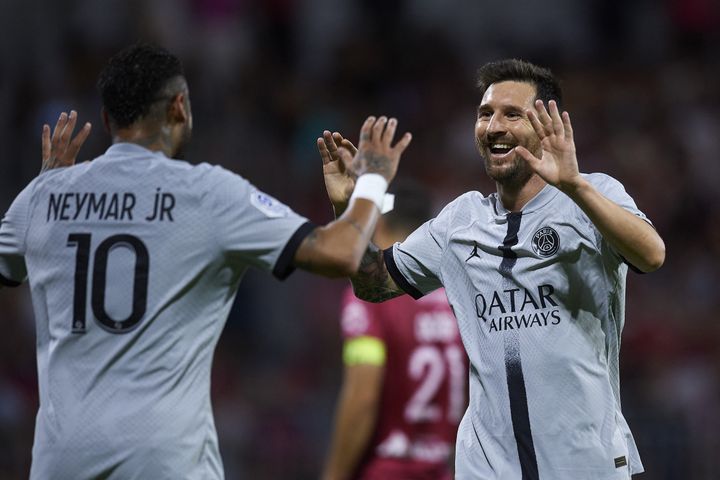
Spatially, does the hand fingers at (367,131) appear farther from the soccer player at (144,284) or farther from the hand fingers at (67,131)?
the hand fingers at (67,131)

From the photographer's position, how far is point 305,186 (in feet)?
40.2

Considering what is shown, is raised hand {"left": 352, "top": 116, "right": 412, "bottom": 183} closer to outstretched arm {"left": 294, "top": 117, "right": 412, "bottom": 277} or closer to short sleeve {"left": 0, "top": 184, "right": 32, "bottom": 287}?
outstretched arm {"left": 294, "top": 117, "right": 412, "bottom": 277}

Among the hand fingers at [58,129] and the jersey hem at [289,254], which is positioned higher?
the hand fingers at [58,129]

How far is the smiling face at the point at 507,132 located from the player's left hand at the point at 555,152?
0.39 m

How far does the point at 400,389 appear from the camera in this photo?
6.98 m

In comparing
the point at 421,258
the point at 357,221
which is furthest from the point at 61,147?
the point at 421,258

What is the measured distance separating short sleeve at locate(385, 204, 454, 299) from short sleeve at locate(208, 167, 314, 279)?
3.21 feet

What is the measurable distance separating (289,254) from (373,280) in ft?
3.35

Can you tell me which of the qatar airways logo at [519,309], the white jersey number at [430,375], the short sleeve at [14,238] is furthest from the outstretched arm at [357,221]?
the white jersey number at [430,375]

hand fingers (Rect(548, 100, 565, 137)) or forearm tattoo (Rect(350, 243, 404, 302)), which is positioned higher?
hand fingers (Rect(548, 100, 565, 137))

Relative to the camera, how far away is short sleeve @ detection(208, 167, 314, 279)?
420 centimetres

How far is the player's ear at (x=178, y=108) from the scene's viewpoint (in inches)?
176

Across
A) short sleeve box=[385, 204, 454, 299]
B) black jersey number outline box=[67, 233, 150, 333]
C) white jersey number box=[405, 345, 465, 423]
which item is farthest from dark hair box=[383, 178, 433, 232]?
black jersey number outline box=[67, 233, 150, 333]

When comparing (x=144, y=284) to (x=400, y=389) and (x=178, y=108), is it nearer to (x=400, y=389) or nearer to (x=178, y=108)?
(x=178, y=108)
